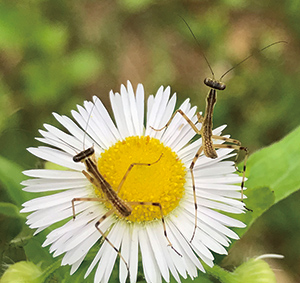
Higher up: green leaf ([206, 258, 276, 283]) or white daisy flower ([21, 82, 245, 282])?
white daisy flower ([21, 82, 245, 282])

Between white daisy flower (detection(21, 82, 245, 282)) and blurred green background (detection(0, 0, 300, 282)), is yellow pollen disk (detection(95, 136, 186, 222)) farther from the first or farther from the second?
blurred green background (detection(0, 0, 300, 282))

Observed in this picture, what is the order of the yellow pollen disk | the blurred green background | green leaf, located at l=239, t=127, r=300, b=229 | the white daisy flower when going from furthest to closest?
the blurred green background, green leaf, located at l=239, t=127, r=300, b=229, the yellow pollen disk, the white daisy flower

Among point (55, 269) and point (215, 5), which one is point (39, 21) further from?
point (55, 269)

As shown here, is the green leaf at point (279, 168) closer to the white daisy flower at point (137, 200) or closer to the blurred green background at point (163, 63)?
the white daisy flower at point (137, 200)

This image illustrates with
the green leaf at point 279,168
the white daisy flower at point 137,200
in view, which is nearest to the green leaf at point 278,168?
the green leaf at point 279,168

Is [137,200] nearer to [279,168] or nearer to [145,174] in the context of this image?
[145,174]

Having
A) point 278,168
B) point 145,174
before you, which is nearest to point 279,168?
point 278,168

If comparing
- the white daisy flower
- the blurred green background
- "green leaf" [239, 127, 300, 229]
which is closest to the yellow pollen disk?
the white daisy flower
